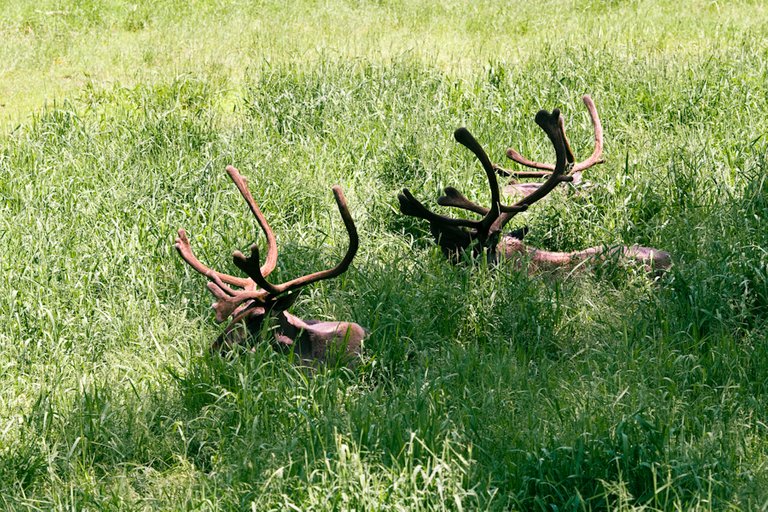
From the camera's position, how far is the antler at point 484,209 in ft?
18.4

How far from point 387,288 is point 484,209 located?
73 centimetres

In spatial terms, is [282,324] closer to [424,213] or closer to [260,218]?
[260,218]

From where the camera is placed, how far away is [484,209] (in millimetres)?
5746

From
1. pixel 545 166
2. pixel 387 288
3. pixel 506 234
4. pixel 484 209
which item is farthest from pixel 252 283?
pixel 545 166

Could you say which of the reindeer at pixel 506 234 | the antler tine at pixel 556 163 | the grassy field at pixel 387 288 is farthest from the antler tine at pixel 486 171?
the grassy field at pixel 387 288

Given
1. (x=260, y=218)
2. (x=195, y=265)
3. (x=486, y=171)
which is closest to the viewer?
(x=195, y=265)

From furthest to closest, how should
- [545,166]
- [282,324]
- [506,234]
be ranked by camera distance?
[545,166] → [506,234] → [282,324]

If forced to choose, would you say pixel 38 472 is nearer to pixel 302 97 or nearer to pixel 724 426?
pixel 724 426

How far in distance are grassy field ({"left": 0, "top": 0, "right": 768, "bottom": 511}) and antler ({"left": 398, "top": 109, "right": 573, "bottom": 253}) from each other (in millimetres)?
213

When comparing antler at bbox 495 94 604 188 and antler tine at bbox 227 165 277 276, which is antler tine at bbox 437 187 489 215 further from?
antler tine at bbox 227 165 277 276

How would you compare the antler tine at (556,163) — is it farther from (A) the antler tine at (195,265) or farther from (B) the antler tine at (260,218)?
(A) the antler tine at (195,265)

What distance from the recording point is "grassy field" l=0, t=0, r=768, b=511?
4.16 meters

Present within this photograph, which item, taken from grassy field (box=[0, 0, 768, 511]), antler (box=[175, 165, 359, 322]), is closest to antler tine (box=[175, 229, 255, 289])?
antler (box=[175, 165, 359, 322])

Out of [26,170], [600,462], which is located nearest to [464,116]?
[26,170]
